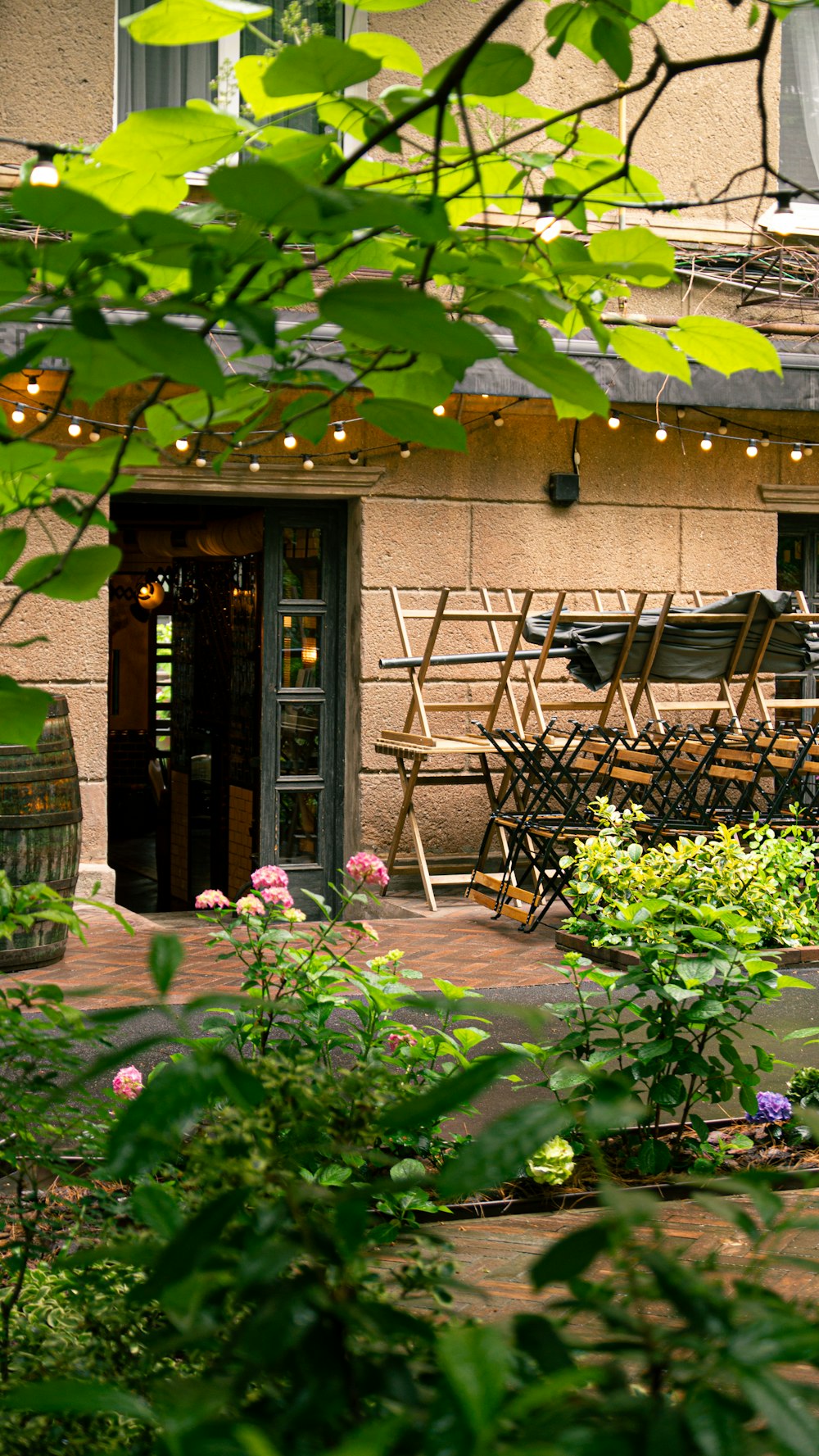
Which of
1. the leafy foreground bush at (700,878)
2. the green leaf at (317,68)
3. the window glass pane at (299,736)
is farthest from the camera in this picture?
the window glass pane at (299,736)

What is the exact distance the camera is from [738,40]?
944 centimetres

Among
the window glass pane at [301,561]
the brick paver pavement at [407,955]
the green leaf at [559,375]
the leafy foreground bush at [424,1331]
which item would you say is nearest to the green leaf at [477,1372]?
the leafy foreground bush at [424,1331]

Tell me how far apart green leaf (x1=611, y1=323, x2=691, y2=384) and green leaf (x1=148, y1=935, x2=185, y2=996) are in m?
0.76

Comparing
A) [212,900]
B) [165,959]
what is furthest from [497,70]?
[212,900]

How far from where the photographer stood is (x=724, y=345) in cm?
131

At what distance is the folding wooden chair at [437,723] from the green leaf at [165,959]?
6467 mm

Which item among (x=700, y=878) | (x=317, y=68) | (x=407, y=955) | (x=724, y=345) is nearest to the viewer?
Result: (x=317, y=68)

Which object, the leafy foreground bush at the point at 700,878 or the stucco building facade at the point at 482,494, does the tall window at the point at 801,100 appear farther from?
the leafy foreground bush at the point at 700,878

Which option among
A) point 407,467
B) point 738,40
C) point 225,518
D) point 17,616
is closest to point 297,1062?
point 17,616

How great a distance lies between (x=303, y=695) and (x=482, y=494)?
5.59 ft

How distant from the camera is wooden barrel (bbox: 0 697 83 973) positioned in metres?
6.26

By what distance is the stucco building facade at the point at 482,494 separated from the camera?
8156mm

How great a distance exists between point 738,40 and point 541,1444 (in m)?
10.3

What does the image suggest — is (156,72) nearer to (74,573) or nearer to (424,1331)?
(74,573)
